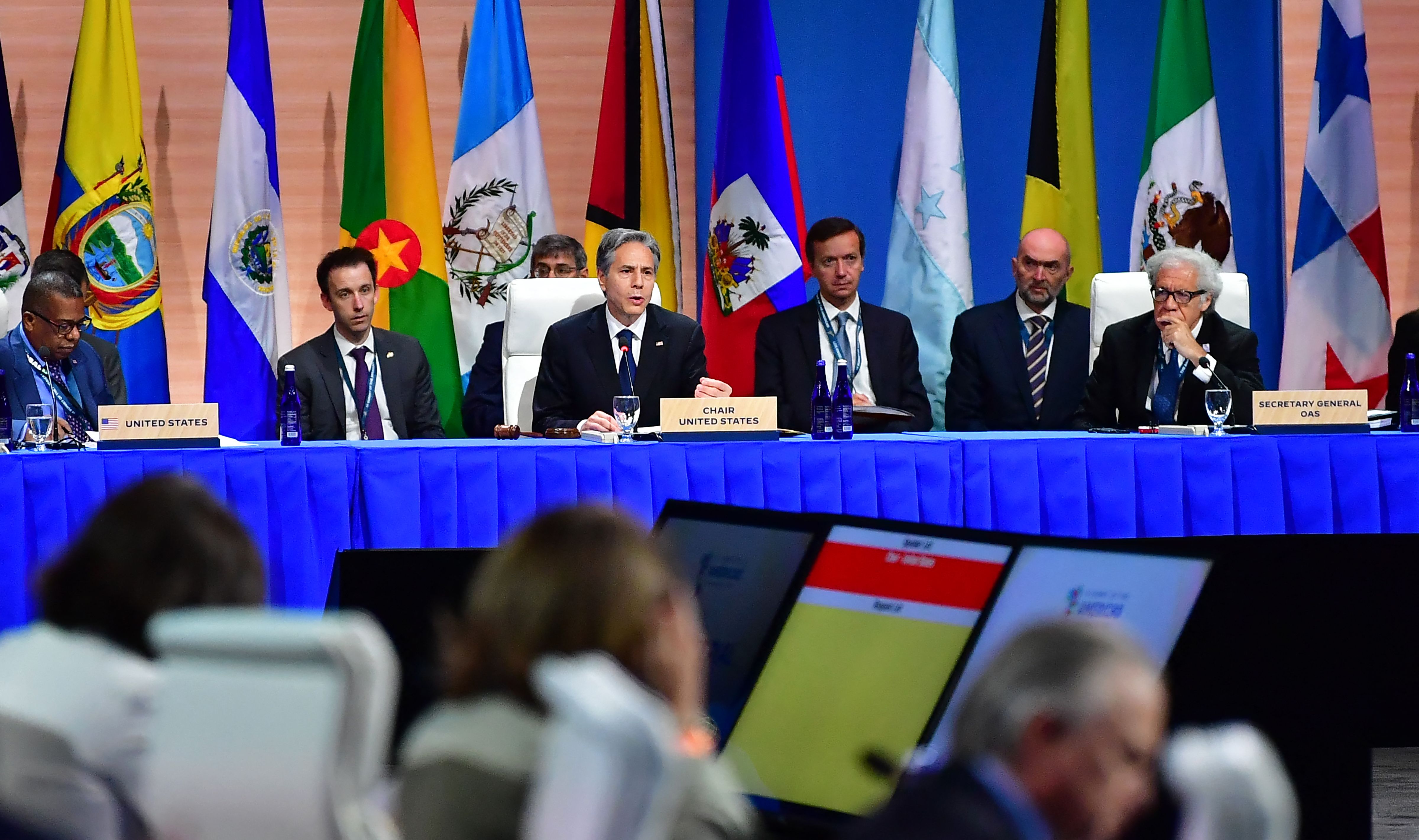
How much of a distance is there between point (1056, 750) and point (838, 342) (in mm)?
4141

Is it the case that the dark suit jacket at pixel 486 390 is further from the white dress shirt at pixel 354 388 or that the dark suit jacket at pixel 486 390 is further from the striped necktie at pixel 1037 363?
the striped necktie at pixel 1037 363

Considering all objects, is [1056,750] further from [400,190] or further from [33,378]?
[400,190]

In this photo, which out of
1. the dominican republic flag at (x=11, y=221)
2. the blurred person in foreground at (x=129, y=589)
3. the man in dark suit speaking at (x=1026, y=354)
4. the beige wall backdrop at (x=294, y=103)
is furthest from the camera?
the beige wall backdrop at (x=294, y=103)

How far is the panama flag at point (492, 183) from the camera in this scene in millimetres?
5852

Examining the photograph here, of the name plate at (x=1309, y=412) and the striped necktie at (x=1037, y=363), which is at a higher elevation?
the striped necktie at (x=1037, y=363)

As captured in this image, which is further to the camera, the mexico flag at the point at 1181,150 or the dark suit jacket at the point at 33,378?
the mexico flag at the point at 1181,150

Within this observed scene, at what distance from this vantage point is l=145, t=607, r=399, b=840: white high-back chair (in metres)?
0.92

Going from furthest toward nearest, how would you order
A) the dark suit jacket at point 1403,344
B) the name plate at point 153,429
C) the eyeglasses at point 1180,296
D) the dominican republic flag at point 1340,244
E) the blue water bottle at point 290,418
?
the dominican republic flag at point 1340,244
the dark suit jacket at point 1403,344
the eyeglasses at point 1180,296
the blue water bottle at point 290,418
the name plate at point 153,429

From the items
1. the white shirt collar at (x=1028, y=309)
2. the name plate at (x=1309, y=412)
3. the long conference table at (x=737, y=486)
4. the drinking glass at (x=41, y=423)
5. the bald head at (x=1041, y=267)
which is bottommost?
the long conference table at (x=737, y=486)

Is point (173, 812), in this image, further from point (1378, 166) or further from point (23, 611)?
point (1378, 166)

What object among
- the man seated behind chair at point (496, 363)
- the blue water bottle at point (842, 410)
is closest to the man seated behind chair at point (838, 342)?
the man seated behind chair at point (496, 363)

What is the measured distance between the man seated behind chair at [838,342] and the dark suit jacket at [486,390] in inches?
35.6

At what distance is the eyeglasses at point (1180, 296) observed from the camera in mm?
4309

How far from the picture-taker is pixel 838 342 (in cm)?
495
